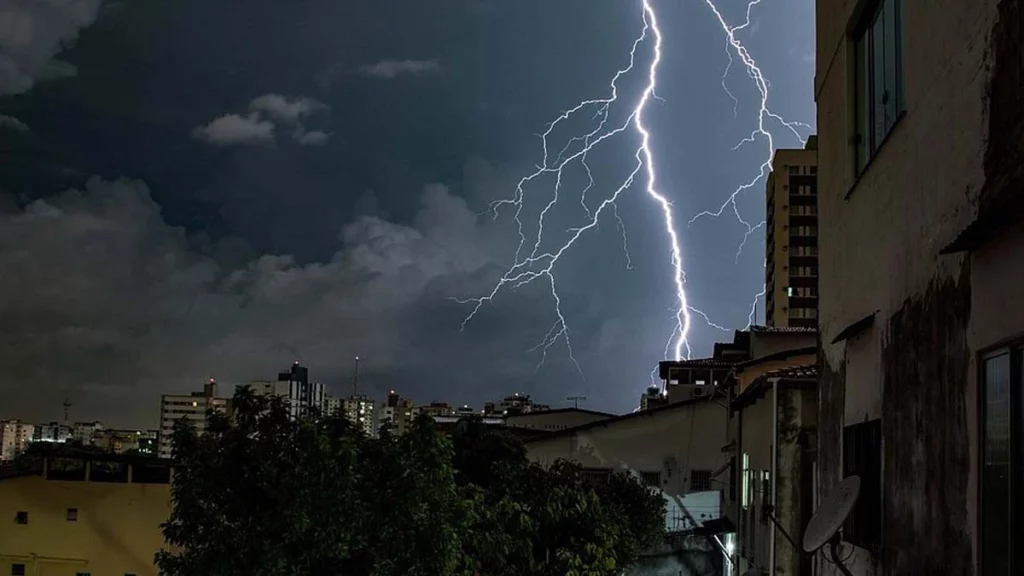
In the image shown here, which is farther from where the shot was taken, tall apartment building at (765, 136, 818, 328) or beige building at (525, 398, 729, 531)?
A: tall apartment building at (765, 136, 818, 328)

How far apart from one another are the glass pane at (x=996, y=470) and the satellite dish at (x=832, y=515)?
4.16 feet

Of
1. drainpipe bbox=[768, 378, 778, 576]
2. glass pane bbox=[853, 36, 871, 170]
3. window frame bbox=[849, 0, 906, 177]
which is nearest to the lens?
window frame bbox=[849, 0, 906, 177]

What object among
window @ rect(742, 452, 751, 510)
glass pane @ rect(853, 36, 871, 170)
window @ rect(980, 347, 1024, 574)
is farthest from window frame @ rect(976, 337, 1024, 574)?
window @ rect(742, 452, 751, 510)

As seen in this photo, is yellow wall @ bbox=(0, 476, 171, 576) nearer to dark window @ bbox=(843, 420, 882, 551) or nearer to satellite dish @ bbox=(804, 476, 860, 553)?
dark window @ bbox=(843, 420, 882, 551)

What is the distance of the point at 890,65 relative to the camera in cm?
576

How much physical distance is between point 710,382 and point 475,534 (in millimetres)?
17802

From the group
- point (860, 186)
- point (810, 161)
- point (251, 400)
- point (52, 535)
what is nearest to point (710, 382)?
point (52, 535)

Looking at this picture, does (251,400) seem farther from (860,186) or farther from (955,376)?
(955,376)

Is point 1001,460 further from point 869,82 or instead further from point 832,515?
point 869,82

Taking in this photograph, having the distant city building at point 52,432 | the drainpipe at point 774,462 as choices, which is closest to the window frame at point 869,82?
the drainpipe at point 774,462

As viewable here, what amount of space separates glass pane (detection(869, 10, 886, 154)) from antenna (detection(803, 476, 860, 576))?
203 cm

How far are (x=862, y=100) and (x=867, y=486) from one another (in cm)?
256

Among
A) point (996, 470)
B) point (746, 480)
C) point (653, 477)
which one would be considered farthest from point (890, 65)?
point (653, 477)

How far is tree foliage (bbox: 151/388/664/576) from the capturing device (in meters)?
9.46
